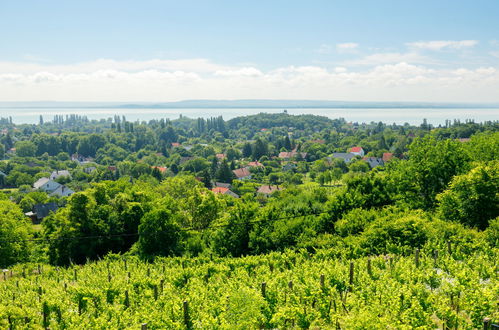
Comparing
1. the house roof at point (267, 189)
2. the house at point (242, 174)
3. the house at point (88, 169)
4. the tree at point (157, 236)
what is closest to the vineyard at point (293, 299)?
the tree at point (157, 236)

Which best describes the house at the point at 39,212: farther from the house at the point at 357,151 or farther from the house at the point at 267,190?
the house at the point at 357,151

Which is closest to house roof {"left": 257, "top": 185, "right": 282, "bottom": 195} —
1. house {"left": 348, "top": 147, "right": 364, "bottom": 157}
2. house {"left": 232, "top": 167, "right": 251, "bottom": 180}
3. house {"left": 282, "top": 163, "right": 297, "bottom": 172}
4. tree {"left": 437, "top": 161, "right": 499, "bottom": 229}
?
house {"left": 232, "top": 167, "right": 251, "bottom": 180}

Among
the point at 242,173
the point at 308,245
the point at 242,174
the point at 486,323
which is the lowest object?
the point at 242,174

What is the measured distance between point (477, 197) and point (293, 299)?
46.2ft

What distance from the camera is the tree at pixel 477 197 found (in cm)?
2002

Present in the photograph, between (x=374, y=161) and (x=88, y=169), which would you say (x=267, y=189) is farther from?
(x=88, y=169)

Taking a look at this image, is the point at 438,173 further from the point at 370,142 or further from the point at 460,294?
the point at 370,142

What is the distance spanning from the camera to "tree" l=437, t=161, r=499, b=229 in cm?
2002

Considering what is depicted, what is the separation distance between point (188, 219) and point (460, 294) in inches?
1045

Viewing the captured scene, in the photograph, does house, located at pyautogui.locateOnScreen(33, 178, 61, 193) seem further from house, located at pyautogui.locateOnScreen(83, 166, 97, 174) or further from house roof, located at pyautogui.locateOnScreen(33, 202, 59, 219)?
house, located at pyautogui.locateOnScreen(83, 166, 97, 174)

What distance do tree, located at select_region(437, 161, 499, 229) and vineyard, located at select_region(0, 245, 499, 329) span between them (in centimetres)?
614

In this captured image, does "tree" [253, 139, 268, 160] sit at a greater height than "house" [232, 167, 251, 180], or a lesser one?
greater

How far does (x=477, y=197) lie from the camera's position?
19875 mm

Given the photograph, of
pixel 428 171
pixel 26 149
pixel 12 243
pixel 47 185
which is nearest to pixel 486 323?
pixel 428 171
